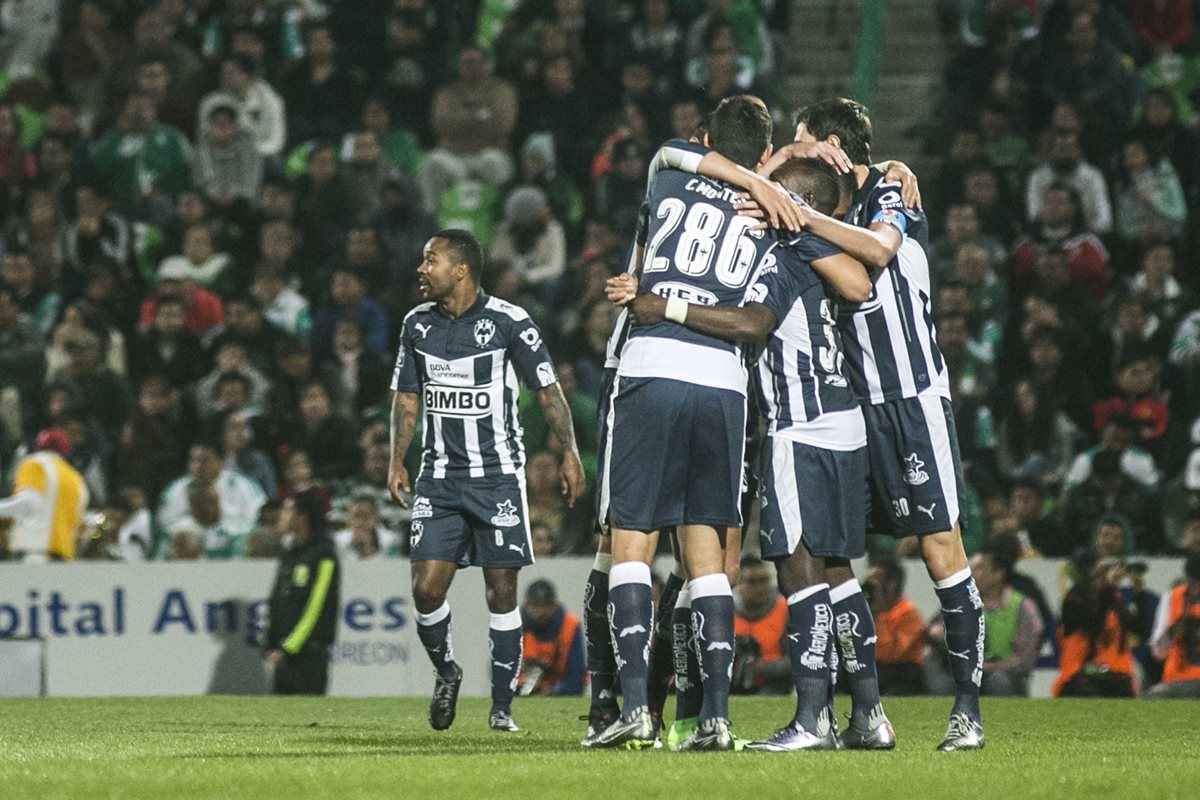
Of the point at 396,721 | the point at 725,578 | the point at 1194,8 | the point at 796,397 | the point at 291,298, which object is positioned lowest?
the point at 396,721

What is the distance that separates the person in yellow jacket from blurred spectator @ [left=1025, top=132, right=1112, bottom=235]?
7.95m

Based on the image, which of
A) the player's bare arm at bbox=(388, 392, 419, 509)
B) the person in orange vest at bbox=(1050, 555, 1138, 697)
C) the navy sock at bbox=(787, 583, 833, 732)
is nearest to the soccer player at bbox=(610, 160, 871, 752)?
the navy sock at bbox=(787, 583, 833, 732)

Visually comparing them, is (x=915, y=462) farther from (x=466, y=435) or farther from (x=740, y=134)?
(x=466, y=435)

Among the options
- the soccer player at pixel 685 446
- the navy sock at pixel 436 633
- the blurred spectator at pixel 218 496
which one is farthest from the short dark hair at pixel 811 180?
the blurred spectator at pixel 218 496

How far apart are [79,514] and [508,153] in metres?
5.55

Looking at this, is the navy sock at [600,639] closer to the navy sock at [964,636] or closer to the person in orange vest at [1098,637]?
the navy sock at [964,636]

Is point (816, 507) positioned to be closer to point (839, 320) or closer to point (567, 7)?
point (839, 320)

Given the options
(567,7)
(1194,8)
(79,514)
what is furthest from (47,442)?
(1194,8)

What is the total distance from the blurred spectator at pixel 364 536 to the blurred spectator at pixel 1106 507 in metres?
4.70

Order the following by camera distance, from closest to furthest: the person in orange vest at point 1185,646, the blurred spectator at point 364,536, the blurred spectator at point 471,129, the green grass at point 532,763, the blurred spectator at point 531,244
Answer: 1. the green grass at point 532,763
2. the person in orange vest at point 1185,646
3. the blurred spectator at point 364,536
4. the blurred spectator at point 531,244
5. the blurred spectator at point 471,129

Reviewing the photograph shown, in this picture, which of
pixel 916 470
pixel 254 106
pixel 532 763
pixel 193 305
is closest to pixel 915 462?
pixel 916 470

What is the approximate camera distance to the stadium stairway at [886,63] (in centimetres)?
1867

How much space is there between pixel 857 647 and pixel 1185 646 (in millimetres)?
5759

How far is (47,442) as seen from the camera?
49.7ft
